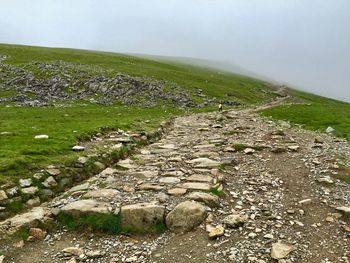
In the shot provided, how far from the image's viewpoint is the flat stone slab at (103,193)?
15.8m

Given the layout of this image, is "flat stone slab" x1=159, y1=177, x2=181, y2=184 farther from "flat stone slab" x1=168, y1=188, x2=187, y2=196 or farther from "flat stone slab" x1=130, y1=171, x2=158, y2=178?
"flat stone slab" x1=168, y1=188, x2=187, y2=196

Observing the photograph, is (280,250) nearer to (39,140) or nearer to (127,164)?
(127,164)

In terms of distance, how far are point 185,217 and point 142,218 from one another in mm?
1537

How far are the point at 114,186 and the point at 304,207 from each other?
26.5ft

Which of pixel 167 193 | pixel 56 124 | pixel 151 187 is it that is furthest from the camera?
pixel 56 124

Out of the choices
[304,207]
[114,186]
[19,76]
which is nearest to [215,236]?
[304,207]

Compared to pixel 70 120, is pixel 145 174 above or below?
above

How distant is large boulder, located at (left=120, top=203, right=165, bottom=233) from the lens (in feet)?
44.2

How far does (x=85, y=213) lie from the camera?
46.7ft

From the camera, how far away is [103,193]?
16141mm

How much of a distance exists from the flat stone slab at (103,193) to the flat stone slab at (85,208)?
0.76m

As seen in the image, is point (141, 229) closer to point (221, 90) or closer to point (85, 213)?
point (85, 213)

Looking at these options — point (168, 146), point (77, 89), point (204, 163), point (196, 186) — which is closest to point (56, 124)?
point (168, 146)

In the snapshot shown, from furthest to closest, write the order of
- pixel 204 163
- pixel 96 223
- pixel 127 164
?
pixel 127 164 < pixel 204 163 < pixel 96 223
